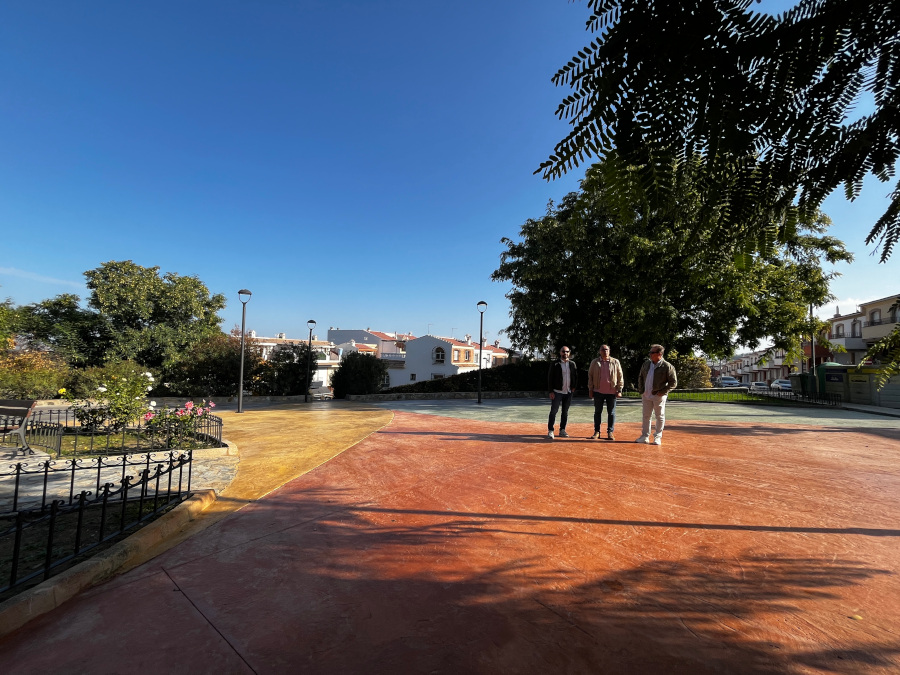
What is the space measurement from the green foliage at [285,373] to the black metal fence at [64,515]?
13676mm

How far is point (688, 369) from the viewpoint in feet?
89.4

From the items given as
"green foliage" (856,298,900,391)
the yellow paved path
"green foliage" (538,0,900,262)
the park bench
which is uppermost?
"green foliage" (538,0,900,262)

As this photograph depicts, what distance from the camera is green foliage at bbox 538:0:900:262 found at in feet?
3.34

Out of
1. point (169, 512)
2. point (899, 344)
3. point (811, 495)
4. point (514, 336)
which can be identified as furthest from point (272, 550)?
point (514, 336)

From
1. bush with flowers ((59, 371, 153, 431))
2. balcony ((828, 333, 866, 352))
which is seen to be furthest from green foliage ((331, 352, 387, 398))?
balcony ((828, 333, 866, 352))

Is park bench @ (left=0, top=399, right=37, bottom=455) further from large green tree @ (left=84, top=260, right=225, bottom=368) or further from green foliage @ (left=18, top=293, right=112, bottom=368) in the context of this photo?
green foliage @ (left=18, top=293, right=112, bottom=368)

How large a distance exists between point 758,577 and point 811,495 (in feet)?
8.77

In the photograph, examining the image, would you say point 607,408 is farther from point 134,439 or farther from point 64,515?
point 134,439

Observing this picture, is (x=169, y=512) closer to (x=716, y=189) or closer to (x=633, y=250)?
(x=716, y=189)

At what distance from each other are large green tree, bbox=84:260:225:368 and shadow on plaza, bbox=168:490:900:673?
74.0 ft

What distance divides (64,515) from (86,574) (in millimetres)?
1916

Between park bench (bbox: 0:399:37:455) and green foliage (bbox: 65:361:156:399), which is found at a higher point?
green foliage (bbox: 65:361:156:399)

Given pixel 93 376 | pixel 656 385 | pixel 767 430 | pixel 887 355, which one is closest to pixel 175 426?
pixel 656 385

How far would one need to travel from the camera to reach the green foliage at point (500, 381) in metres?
22.1
